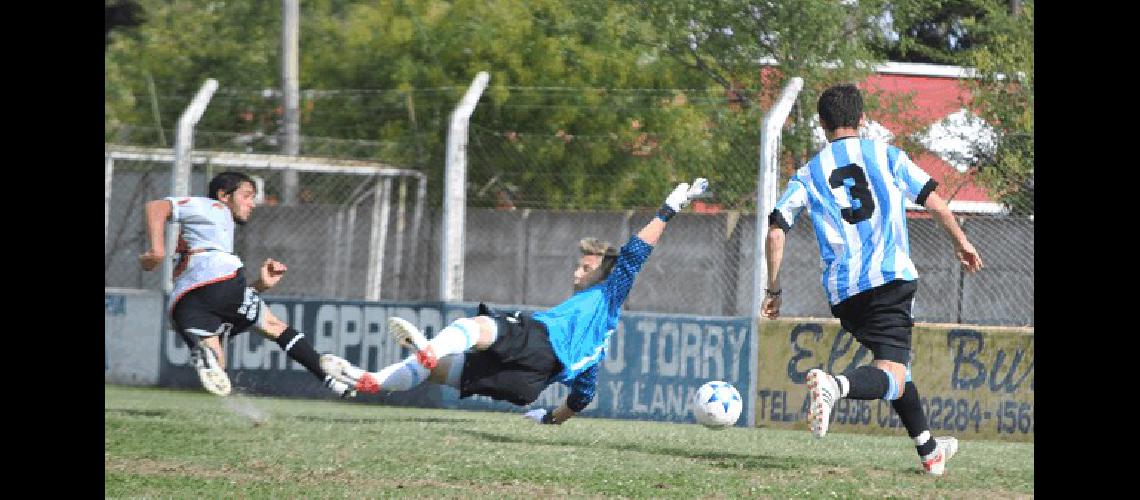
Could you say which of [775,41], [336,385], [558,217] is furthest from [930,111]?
[336,385]

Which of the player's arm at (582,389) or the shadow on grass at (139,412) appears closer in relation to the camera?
the player's arm at (582,389)

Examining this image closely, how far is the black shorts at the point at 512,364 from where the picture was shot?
330 inches

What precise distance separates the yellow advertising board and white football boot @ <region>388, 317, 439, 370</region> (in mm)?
5660

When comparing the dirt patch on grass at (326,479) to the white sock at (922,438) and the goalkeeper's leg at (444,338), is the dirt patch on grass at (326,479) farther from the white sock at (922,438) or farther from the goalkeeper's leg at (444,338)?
the white sock at (922,438)

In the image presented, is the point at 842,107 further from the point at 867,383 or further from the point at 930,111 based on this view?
the point at 930,111

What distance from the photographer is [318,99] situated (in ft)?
65.8

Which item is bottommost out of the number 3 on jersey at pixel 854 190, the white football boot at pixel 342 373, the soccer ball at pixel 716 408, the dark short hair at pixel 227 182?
the soccer ball at pixel 716 408

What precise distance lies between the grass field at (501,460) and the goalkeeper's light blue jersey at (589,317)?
58 cm

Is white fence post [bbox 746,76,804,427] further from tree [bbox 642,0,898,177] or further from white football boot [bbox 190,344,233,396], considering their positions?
white football boot [bbox 190,344,233,396]

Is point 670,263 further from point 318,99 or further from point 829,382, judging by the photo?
point 829,382

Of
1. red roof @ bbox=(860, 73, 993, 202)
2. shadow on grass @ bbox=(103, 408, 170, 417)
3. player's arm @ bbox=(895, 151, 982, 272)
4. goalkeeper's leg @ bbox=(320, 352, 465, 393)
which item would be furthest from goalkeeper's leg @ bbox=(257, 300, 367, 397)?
red roof @ bbox=(860, 73, 993, 202)

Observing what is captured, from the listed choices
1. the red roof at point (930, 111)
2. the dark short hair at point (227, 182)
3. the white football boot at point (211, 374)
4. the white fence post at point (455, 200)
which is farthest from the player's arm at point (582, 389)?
the white fence post at point (455, 200)

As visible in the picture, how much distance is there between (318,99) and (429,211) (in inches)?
143

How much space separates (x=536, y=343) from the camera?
8453 millimetres
